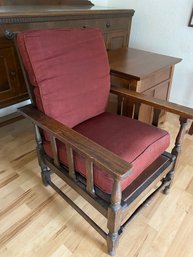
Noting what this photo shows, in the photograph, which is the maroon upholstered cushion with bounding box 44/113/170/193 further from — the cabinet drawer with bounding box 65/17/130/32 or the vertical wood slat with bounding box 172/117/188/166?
the cabinet drawer with bounding box 65/17/130/32

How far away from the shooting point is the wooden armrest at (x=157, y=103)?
976mm

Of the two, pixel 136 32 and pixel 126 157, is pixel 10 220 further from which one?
pixel 136 32

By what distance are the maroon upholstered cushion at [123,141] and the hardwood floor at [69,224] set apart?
Result: 35 cm

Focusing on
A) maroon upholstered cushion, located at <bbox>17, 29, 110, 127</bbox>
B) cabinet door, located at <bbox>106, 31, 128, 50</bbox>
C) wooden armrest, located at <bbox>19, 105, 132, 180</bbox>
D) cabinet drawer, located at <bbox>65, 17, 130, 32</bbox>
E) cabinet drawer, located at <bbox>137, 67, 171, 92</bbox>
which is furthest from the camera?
cabinet door, located at <bbox>106, 31, 128, 50</bbox>

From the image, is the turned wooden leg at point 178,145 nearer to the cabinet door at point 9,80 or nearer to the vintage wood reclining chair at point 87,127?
the vintage wood reclining chair at point 87,127

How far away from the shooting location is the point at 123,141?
0.96m

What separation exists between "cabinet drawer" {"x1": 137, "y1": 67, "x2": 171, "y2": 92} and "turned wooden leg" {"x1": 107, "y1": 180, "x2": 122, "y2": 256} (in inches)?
28.3

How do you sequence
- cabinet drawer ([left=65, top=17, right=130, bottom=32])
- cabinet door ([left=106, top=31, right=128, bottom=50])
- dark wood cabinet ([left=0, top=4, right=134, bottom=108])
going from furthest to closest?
cabinet door ([left=106, top=31, right=128, bottom=50])
cabinet drawer ([left=65, top=17, right=130, bottom=32])
dark wood cabinet ([left=0, top=4, right=134, bottom=108])

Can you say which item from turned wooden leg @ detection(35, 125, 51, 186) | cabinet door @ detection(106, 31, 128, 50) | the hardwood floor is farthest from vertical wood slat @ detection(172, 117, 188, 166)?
cabinet door @ detection(106, 31, 128, 50)

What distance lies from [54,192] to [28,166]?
31cm

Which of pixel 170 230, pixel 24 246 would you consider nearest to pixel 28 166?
pixel 24 246

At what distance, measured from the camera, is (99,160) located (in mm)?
696

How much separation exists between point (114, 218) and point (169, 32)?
1777 millimetres

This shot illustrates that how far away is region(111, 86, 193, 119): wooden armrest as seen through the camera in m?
0.98
